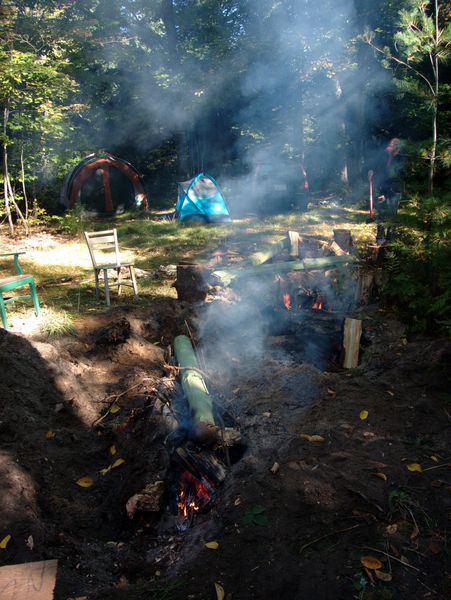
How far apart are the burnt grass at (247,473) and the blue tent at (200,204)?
30.2ft

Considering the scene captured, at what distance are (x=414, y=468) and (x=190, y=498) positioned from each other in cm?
158

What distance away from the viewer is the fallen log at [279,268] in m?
6.52

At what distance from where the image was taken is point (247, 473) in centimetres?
321

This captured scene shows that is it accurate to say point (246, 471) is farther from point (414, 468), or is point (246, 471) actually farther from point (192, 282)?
point (192, 282)

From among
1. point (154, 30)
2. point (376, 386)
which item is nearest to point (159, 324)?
point (376, 386)

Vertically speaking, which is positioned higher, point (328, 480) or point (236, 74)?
point (236, 74)

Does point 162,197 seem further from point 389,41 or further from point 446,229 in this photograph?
point 446,229

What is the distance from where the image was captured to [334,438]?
3.50m

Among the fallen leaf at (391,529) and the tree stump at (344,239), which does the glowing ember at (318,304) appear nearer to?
the tree stump at (344,239)

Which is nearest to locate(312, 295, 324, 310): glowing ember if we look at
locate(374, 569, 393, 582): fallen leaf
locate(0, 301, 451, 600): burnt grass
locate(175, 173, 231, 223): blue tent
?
locate(0, 301, 451, 600): burnt grass

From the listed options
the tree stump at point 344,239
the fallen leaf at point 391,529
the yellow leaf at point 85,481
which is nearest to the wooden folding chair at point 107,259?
the yellow leaf at point 85,481

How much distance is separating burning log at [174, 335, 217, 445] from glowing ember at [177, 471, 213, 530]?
0.34 meters

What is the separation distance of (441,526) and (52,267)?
29.1 ft

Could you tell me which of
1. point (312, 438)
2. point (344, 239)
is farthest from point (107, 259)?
point (312, 438)
